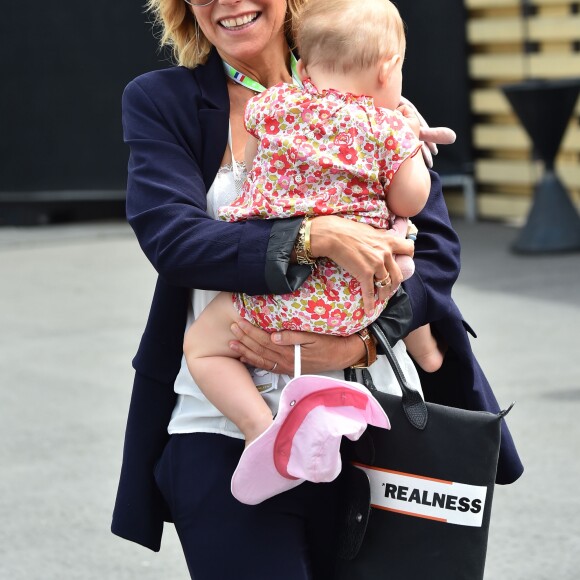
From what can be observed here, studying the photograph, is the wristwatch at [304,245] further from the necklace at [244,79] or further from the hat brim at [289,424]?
the necklace at [244,79]

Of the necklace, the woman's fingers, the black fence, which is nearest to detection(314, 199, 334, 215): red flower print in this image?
the woman's fingers

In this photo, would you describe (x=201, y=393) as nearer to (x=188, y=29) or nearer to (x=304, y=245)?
(x=304, y=245)

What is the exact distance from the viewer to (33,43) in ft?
38.1

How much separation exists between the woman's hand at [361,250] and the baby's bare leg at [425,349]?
23 cm

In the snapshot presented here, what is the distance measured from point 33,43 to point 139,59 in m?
0.87

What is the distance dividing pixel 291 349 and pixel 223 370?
134 mm

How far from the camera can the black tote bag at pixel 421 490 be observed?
2500 millimetres

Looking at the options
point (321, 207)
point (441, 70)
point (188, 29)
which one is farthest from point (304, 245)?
point (441, 70)

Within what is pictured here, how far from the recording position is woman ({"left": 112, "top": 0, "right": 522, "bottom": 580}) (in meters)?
2.54

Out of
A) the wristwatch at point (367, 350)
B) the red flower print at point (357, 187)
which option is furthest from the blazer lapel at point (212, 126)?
the wristwatch at point (367, 350)

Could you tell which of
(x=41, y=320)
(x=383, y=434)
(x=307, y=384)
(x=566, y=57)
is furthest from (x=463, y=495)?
(x=566, y=57)

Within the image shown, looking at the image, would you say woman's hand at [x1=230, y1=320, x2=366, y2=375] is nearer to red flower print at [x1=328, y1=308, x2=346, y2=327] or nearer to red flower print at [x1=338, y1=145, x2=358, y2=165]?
red flower print at [x1=328, y1=308, x2=346, y2=327]

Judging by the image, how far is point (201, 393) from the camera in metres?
2.70

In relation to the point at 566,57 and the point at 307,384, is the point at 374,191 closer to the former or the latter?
the point at 307,384
